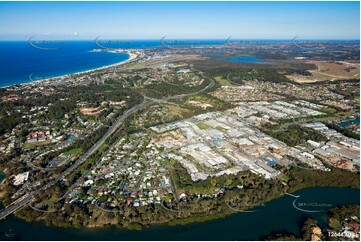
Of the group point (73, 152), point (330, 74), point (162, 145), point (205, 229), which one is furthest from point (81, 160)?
point (330, 74)

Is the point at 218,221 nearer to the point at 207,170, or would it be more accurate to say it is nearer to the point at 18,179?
the point at 207,170

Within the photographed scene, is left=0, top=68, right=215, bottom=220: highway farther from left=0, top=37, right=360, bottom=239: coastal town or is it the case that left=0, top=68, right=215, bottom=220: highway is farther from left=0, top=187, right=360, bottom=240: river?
left=0, top=187, right=360, bottom=240: river

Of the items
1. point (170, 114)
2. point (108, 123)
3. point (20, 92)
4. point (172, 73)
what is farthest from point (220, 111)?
point (20, 92)

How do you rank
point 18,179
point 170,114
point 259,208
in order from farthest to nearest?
point 170,114
point 18,179
point 259,208

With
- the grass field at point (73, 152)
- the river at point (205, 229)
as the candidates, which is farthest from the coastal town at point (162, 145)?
the river at point (205, 229)

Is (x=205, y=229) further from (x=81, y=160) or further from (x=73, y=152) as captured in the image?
(x=73, y=152)

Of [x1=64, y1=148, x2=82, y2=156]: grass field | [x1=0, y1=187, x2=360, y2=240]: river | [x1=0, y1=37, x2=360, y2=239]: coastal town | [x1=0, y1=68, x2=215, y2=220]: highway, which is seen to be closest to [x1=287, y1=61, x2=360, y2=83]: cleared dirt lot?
[x1=0, y1=37, x2=360, y2=239]: coastal town

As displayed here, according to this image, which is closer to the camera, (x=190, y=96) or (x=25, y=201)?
(x=25, y=201)

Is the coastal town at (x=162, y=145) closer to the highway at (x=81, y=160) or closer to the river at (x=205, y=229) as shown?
the highway at (x=81, y=160)
